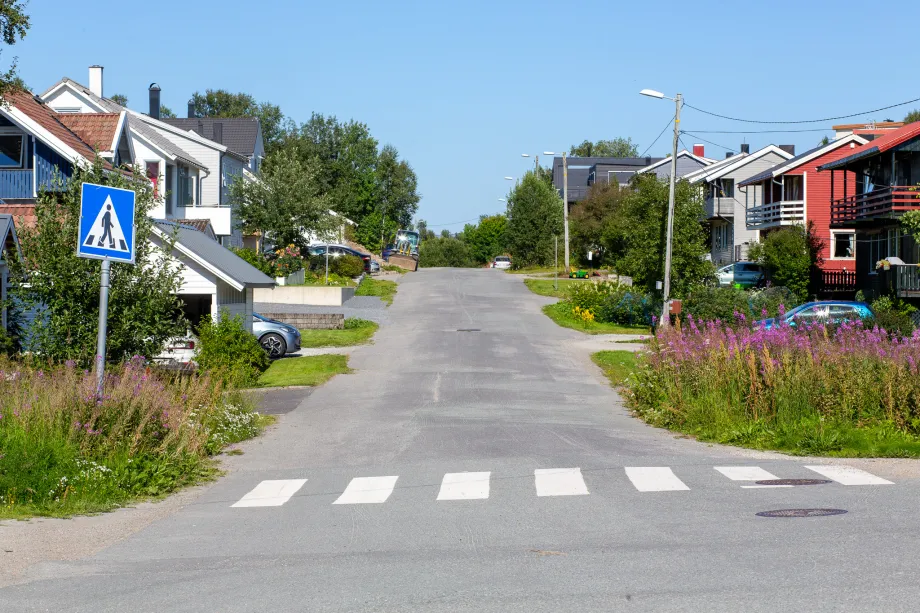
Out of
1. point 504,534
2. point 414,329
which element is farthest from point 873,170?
point 504,534

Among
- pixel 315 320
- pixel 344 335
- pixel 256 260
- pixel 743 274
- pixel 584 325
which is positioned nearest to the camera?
pixel 344 335

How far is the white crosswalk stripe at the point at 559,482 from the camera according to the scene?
10.5 m

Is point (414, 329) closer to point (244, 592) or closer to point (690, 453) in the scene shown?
point (690, 453)

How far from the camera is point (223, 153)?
2244 inches

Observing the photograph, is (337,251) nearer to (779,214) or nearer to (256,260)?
(256,260)

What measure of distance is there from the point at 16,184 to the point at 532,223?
58.8m

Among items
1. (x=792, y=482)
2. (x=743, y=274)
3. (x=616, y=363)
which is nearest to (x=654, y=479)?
(x=792, y=482)

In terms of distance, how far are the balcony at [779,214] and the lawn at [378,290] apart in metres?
20.4

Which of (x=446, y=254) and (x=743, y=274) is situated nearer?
(x=743, y=274)

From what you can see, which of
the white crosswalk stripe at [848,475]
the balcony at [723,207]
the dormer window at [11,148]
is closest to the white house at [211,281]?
the dormer window at [11,148]

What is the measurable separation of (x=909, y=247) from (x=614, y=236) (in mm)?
19108

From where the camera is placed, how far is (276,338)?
30734 millimetres

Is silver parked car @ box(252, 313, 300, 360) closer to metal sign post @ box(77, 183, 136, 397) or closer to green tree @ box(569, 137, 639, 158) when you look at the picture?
metal sign post @ box(77, 183, 136, 397)

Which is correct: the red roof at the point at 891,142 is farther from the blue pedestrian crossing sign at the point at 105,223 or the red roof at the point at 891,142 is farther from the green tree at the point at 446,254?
the green tree at the point at 446,254
